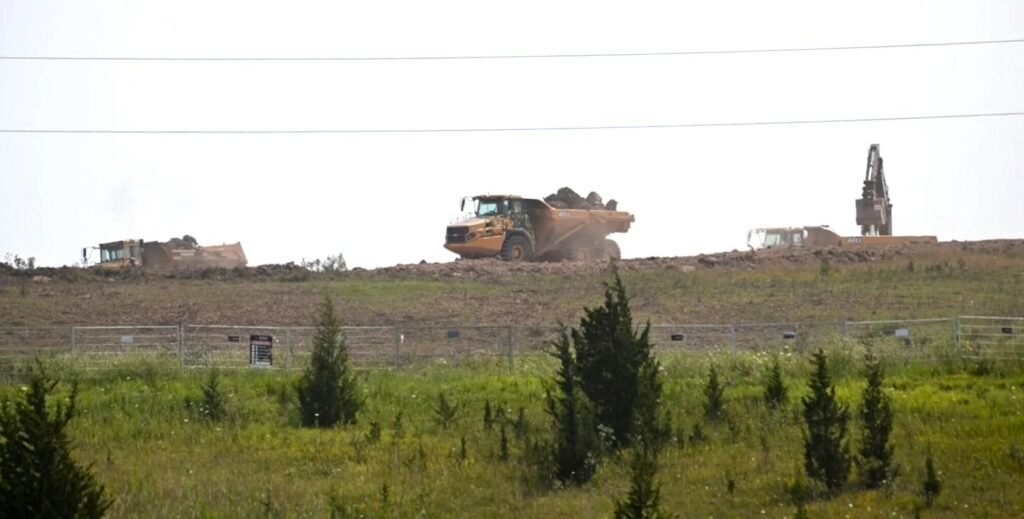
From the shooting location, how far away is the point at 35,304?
142 ft

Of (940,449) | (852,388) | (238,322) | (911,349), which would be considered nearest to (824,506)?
(940,449)

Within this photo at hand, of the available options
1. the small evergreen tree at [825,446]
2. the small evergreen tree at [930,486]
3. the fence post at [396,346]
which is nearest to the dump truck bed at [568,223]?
the fence post at [396,346]

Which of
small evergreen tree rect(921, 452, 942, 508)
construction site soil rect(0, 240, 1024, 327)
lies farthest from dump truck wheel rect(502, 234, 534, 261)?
small evergreen tree rect(921, 452, 942, 508)

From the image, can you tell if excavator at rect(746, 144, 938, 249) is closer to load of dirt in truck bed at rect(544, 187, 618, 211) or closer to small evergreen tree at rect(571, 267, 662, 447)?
load of dirt in truck bed at rect(544, 187, 618, 211)

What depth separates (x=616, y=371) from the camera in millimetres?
23641

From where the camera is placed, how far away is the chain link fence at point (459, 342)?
31.8 meters

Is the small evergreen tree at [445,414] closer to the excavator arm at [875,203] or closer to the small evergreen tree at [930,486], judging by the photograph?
the small evergreen tree at [930,486]

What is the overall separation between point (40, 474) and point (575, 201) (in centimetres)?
4500

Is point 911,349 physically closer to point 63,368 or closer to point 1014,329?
point 1014,329

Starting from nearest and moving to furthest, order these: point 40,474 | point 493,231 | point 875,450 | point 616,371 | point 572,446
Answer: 1. point 40,474
2. point 875,450
3. point 572,446
4. point 616,371
5. point 493,231

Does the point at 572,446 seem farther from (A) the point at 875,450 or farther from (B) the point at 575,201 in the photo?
(B) the point at 575,201

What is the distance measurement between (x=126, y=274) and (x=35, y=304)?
8.03 metres

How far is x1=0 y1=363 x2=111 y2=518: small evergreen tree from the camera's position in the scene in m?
14.5

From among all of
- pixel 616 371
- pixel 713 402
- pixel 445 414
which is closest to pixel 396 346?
pixel 445 414
